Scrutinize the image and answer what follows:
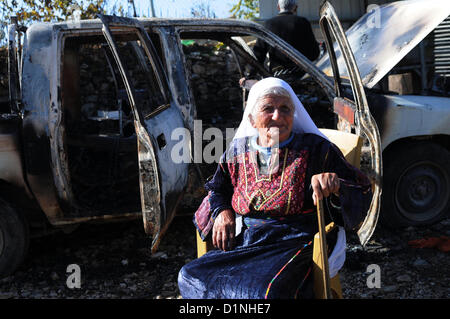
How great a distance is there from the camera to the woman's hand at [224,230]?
2435 millimetres

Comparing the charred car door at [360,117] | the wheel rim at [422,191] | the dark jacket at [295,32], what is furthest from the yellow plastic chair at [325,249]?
the dark jacket at [295,32]

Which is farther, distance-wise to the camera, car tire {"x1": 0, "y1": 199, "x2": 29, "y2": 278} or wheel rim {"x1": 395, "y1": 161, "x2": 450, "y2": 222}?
wheel rim {"x1": 395, "y1": 161, "x2": 450, "y2": 222}

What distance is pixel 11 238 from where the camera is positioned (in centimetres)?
370

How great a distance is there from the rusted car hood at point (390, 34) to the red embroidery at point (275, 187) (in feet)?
6.83

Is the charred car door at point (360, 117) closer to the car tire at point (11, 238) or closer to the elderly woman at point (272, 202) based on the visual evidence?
the elderly woman at point (272, 202)

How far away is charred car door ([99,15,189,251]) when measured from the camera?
122 inches

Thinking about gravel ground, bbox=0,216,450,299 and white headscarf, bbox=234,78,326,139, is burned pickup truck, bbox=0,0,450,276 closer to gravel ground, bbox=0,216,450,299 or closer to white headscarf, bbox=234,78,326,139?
gravel ground, bbox=0,216,450,299

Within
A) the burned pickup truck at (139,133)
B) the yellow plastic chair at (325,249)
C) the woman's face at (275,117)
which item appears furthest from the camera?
the burned pickup truck at (139,133)

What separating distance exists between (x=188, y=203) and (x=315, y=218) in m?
1.81

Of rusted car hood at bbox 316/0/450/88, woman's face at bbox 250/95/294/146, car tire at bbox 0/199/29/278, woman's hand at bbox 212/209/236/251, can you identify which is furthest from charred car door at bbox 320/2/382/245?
car tire at bbox 0/199/29/278

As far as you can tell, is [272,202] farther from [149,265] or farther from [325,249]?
[149,265]

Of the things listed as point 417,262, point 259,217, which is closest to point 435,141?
point 417,262

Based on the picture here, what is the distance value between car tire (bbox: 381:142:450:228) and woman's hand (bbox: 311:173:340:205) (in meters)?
2.14

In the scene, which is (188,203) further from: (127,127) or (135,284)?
(127,127)
